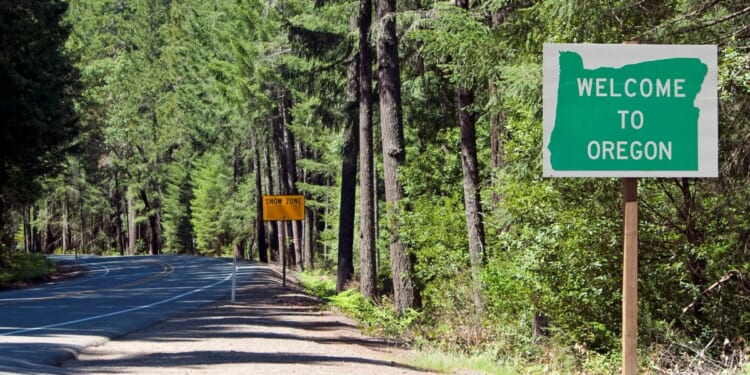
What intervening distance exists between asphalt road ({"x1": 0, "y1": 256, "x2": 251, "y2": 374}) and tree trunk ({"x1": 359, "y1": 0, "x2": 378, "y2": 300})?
431 cm

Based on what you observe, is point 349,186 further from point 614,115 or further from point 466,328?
point 614,115

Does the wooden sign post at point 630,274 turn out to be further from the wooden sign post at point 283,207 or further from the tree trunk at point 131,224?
the tree trunk at point 131,224

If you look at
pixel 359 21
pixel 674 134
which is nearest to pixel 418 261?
pixel 359 21

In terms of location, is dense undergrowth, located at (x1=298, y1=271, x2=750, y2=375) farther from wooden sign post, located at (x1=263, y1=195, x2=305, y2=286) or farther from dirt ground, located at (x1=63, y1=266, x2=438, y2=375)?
wooden sign post, located at (x1=263, y1=195, x2=305, y2=286)

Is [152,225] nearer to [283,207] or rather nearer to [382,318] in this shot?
[283,207]

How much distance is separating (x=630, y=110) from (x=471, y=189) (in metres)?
11.8

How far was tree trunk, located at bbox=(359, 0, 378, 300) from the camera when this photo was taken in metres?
25.9

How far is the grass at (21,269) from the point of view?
36.0 meters

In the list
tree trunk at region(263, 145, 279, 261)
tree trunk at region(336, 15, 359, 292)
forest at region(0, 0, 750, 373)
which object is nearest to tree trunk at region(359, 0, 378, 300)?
forest at region(0, 0, 750, 373)

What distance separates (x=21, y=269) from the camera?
1554 inches

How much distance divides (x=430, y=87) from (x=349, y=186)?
683 cm

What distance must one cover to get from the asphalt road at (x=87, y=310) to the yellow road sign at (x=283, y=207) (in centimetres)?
291

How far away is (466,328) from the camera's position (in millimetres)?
18750

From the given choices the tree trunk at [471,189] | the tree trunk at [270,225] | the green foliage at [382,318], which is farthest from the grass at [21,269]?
the tree trunk at [471,189]
